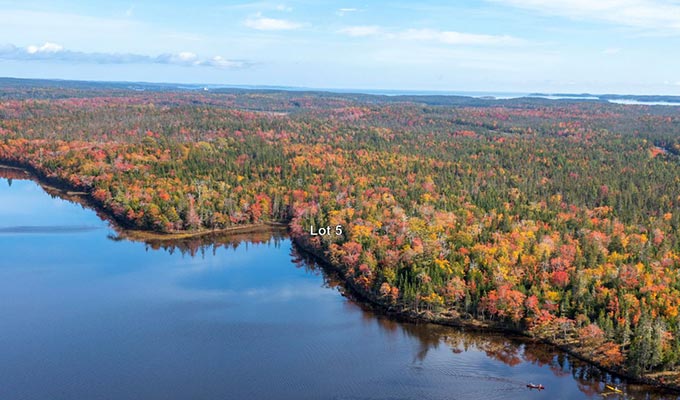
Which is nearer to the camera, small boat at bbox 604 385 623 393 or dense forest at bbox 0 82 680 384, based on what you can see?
small boat at bbox 604 385 623 393

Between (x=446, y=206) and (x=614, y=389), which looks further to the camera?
(x=446, y=206)

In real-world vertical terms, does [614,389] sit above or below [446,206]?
below

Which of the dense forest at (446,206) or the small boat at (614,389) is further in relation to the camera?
the dense forest at (446,206)

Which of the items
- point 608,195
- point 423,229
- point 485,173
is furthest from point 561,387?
point 485,173

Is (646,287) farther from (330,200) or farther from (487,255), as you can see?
(330,200)

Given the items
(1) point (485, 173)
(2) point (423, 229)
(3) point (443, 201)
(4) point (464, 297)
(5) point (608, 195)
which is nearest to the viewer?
(4) point (464, 297)

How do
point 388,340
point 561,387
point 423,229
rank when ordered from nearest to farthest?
point 561,387, point 388,340, point 423,229

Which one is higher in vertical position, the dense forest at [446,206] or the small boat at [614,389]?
the dense forest at [446,206]

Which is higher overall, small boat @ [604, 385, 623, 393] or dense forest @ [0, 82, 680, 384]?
dense forest @ [0, 82, 680, 384]
